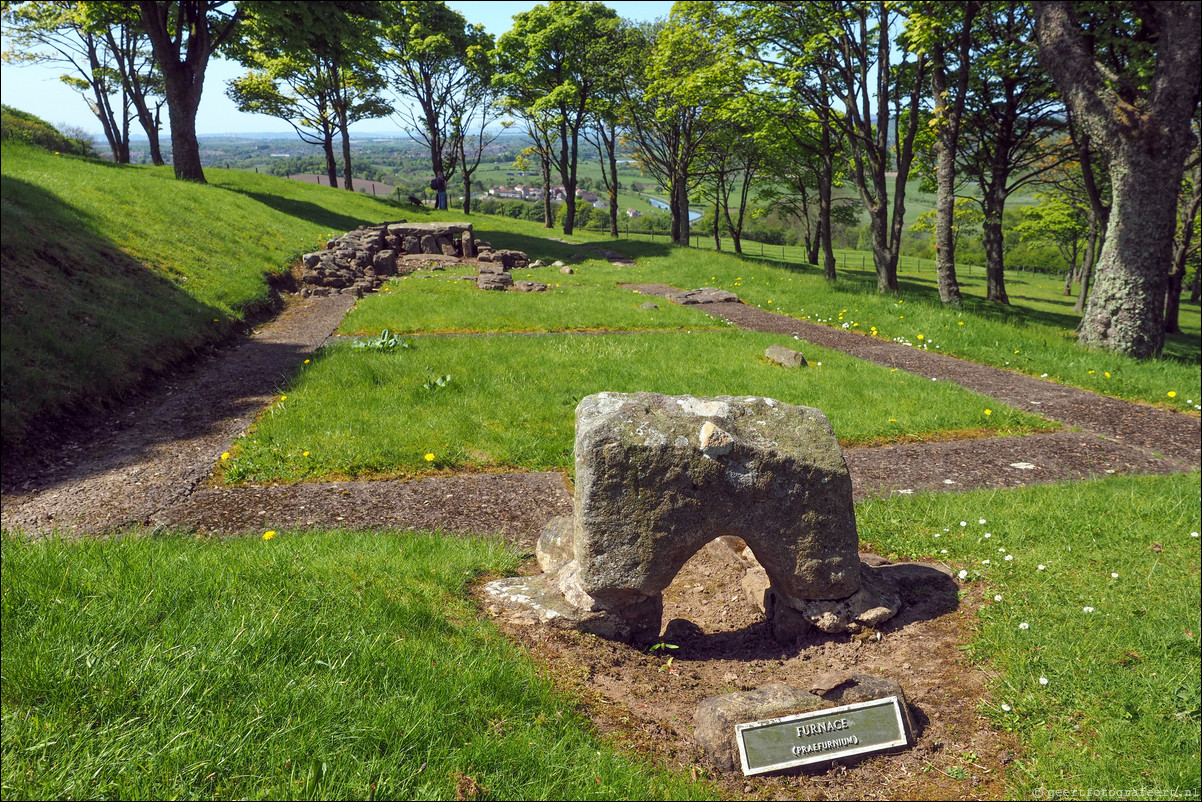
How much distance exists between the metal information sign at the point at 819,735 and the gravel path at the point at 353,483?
2748 mm

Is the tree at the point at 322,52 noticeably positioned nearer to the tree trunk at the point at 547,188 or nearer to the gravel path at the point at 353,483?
the tree trunk at the point at 547,188

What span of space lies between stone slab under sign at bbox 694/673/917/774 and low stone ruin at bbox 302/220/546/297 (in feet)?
58.1

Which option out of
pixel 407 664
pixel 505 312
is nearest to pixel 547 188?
pixel 505 312

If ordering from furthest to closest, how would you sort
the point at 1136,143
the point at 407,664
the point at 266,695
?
the point at 1136,143 < the point at 407,664 < the point at 266,695

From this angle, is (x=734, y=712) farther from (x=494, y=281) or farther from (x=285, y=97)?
(x=285, y=97)

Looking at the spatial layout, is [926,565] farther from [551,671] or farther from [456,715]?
[456,715]

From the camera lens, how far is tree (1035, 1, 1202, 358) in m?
11.5

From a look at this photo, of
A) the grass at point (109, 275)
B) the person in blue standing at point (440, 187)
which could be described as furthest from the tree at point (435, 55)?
the grass at point (109, 275)

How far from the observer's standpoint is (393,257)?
23.4 meters

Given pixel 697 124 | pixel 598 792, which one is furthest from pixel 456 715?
pixel 697 124

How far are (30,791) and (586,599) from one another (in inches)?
105

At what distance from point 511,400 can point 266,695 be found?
6.24 meters

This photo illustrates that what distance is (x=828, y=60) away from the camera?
18.4 metres

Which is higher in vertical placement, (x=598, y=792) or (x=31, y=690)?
(x=31, y=690)
